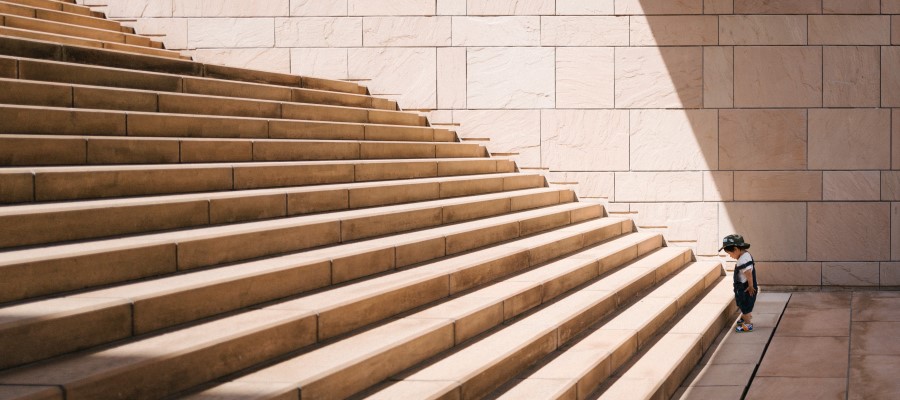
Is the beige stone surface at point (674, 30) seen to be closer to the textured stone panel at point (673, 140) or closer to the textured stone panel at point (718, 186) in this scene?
the textured stone panel at point (673, 140)

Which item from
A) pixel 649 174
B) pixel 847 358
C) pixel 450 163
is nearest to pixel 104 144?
pixel 450 163

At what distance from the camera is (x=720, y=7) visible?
13117 mm

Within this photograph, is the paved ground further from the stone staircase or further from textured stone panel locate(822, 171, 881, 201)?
textured stone panel locate(822, 171, 881, 201)

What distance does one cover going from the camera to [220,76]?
9438mm

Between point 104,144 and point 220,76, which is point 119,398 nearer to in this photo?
point 104,144

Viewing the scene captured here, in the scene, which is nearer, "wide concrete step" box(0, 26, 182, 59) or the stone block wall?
"wide concrete step" box(0, 26, 182, 59)

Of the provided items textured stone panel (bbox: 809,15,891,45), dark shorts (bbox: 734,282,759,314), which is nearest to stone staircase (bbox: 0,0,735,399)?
dark shorts (bbox: 734,282,759,314)

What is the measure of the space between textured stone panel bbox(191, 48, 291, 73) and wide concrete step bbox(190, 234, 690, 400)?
21.3 feet

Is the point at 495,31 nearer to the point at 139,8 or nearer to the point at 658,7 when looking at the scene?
the point at 658,7

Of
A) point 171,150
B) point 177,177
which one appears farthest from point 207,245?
point 171,150

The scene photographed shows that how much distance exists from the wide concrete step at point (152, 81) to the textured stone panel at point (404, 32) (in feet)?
7.87

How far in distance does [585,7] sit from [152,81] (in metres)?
7.39

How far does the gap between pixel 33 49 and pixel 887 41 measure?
11.4 m

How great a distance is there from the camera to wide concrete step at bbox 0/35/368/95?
23.4ft
